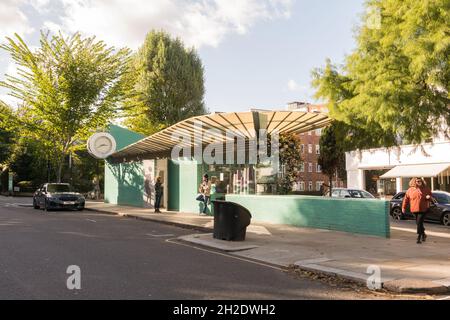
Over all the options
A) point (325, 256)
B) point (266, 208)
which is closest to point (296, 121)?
point (266, 208)

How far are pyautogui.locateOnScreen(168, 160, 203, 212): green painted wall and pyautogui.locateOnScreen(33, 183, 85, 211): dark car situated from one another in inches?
210

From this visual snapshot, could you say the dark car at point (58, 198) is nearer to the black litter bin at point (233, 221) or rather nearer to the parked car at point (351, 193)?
the parked car at point (351, 193)

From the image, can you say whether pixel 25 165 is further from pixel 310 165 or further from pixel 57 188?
pixel 310 165

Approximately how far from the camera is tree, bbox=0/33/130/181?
26156 mm

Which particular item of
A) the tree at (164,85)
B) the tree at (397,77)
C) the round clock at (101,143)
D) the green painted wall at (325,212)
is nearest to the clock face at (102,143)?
the round clock at (101,143)

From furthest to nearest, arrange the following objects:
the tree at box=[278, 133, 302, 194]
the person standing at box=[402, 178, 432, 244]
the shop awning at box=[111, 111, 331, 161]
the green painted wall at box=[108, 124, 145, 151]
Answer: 1. the tree at box=[278, 133, 302, 194]
2. the green painted wall at box=[108, 124, 145, 151]
3. the shop awning at box=[111, 111, 331, 161]
4. the person standing at box=[402, 178, 432, 244]

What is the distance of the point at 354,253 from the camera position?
911 cm

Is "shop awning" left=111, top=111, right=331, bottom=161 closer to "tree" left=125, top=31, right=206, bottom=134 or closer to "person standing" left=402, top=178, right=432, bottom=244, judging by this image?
"person standing" left=402, top=178, right=432, bottom=244

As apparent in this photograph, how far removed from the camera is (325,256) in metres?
8.79

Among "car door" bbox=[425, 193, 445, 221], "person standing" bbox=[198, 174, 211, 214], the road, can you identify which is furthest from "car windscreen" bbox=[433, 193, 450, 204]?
the road

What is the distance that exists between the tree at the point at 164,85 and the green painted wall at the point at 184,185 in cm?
2351

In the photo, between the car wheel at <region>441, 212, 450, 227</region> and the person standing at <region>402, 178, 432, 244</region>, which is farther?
the car wheel at <region>441, 212, 450, 227</region>

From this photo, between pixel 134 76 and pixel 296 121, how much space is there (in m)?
17.9
